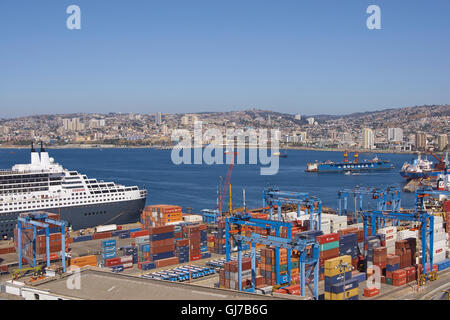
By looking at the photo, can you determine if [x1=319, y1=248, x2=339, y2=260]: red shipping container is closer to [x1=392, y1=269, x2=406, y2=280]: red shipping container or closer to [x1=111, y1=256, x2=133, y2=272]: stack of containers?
[x1=392, y1=269, x2=406, y2=280]: red shipping container


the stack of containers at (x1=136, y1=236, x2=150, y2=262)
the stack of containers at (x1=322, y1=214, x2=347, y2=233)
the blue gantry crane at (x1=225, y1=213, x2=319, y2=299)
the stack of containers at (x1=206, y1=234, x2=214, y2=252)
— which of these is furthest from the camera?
the stack of containers at (x1=322, y1=214, x2=347, y2=233)

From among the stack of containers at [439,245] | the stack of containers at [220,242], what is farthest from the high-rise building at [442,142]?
the stack of containers at [220,242]

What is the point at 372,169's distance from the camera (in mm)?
59906

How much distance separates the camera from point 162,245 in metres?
16.8

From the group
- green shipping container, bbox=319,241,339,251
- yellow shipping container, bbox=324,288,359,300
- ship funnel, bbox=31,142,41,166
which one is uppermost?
ship funnel, bbox=31,142,41,166

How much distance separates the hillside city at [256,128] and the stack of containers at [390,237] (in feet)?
264

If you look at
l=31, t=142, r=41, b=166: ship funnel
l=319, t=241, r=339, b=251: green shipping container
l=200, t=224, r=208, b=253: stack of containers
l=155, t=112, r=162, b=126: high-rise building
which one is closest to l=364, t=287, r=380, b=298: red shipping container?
l=319, t=241, r=339, b=251: green shipping container

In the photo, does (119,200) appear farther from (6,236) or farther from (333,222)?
(333,222)

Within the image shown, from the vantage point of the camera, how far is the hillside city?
108 m

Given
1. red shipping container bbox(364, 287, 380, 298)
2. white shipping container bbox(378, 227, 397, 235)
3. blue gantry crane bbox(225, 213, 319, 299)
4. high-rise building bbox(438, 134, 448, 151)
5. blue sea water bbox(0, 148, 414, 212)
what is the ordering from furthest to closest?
1. high-rise building bbox(438, 134, 448, 151)
2. blue sea water bbox(0, 148, 414, 212)
3. white shipping container bbox(378, 227, 397, 235)
4. red shipping container bbox(364, 287, 380, 298)
5. blue gantry crane bbox(225, 213, 319, 299)

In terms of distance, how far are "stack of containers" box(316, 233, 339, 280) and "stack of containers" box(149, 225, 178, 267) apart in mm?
5269

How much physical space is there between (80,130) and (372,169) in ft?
347

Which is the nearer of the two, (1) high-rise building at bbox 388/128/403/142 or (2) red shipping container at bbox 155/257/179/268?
(2) red shipping container at bbox 155/257/179/268
